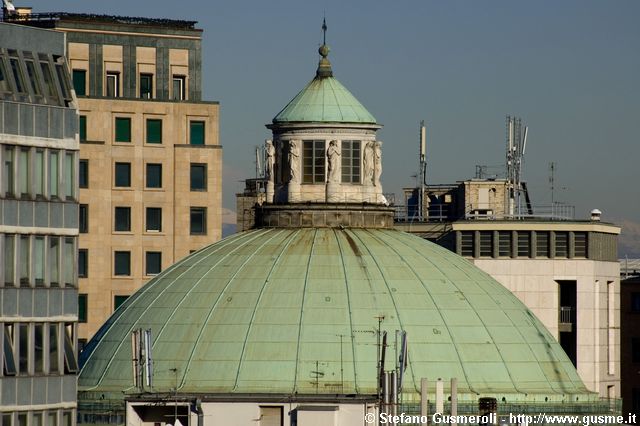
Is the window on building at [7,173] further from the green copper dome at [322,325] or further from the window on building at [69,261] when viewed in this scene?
the green copper dome at [322,325]

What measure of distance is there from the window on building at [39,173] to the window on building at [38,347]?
227 inches

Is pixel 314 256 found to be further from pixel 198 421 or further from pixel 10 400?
pixel 10 400

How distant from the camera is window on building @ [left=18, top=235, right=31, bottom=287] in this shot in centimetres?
13688

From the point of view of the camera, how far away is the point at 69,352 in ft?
462

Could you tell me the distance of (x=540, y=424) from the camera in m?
172

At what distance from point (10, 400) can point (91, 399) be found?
3544 centimetres

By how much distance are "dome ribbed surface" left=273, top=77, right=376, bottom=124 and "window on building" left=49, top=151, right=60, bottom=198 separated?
144ft

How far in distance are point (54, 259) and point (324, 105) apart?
47.1 metres

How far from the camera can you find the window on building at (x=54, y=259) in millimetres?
138750

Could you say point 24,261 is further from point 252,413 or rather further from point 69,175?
point 252,413

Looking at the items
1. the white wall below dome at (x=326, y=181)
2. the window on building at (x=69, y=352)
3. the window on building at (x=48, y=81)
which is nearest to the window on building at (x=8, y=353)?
the window on building at (x=69, y=352)

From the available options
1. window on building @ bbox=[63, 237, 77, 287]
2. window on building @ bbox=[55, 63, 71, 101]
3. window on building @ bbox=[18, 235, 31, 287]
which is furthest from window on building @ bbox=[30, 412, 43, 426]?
window on building @ bbox=[55, 63, 71, 101]

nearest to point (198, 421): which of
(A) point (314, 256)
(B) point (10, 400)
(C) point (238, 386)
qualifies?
(C) point (238, 386)

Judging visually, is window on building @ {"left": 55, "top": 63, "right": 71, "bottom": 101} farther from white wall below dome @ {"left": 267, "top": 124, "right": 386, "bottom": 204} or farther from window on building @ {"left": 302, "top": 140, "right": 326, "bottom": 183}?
window on building @ {"left": 302, "top": 140, "right": 326, "bottom": 183}
